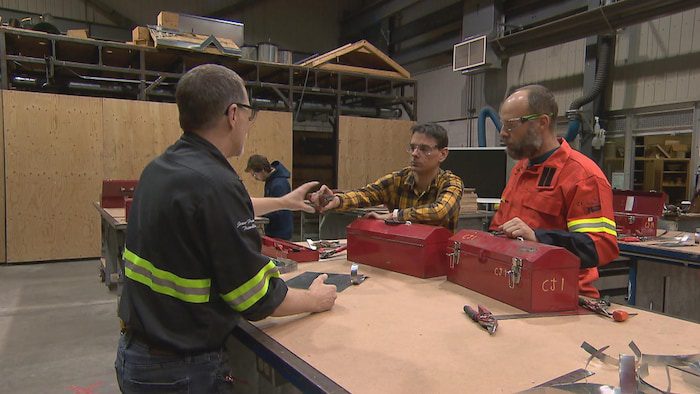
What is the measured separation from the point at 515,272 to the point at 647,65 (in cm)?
567

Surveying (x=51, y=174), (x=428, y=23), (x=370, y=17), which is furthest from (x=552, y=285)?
(x=370, y=17)

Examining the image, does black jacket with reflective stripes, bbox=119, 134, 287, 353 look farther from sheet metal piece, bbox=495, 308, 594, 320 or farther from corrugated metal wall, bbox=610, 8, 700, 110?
corrugated metal wall, bbox=610, 8, 700, 110

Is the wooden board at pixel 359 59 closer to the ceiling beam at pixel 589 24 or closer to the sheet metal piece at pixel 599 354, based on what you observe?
the ceiling beam at pixel 589 24

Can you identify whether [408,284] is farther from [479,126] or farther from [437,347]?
[479,126]

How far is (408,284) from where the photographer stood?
1.88m

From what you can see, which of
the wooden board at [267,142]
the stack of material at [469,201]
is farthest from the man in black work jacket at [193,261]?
the wooden board at [267,142]

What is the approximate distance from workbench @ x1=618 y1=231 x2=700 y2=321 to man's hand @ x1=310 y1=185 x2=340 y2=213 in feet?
8.19

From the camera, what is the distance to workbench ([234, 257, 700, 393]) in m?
1.07

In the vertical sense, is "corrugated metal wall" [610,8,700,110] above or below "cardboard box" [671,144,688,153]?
above

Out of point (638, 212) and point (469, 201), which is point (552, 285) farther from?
point (469, 201)

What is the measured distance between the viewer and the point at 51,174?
5.94m

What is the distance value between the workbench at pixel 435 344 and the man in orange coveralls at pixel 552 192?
252 mm

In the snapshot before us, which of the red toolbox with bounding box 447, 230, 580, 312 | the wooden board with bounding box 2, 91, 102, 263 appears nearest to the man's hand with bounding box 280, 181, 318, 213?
the red toolbox with bounding box 447, 230, 580, 312

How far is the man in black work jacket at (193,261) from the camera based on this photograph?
1190mm
